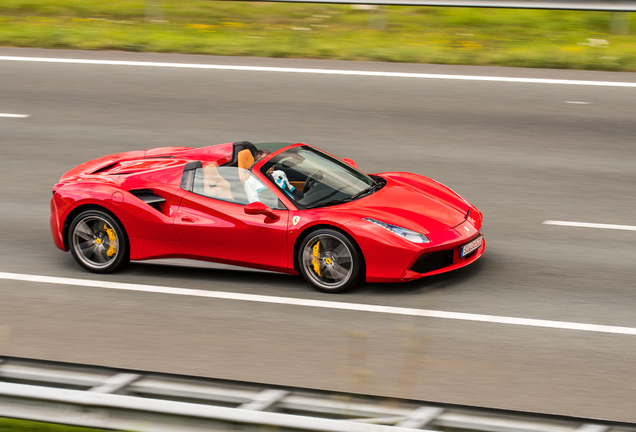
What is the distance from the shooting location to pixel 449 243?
726 centimetres

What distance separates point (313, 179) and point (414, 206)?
1002 mm

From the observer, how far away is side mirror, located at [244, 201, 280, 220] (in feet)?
23.9

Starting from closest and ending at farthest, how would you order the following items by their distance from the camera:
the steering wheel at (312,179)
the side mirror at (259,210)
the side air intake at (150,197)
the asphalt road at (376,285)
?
1. the asphalt road at (376,285)
2. the side mirror at (259,210)
3. the steering wheel at (312,179)
4. the side air intake at (150,197)

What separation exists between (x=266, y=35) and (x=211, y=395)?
1239cm

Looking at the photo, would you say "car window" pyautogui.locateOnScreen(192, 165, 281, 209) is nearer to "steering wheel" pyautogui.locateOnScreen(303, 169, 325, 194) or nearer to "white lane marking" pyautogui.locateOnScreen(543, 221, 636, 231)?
"steering wheel" pyautogui.locateOnScreen(303, 169, 325, 194)

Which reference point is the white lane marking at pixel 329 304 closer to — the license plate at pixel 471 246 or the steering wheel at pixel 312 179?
the license plate at pixel 471 246

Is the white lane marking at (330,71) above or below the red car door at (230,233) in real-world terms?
above

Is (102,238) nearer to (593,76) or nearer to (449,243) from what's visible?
(449,243)

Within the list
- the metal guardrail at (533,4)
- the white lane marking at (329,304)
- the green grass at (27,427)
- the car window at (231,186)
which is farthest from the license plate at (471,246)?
the metal guardrail at (533,4)

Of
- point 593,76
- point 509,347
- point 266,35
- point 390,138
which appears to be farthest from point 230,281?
point 266,35

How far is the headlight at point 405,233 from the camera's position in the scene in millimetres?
7133

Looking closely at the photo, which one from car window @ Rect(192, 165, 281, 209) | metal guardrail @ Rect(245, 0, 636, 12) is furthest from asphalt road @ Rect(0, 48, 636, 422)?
metal guardrail @ Rect(245, 0, 636, 12)

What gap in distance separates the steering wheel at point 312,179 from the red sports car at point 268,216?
12 millimetres

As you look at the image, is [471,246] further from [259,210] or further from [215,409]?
[215,409]
